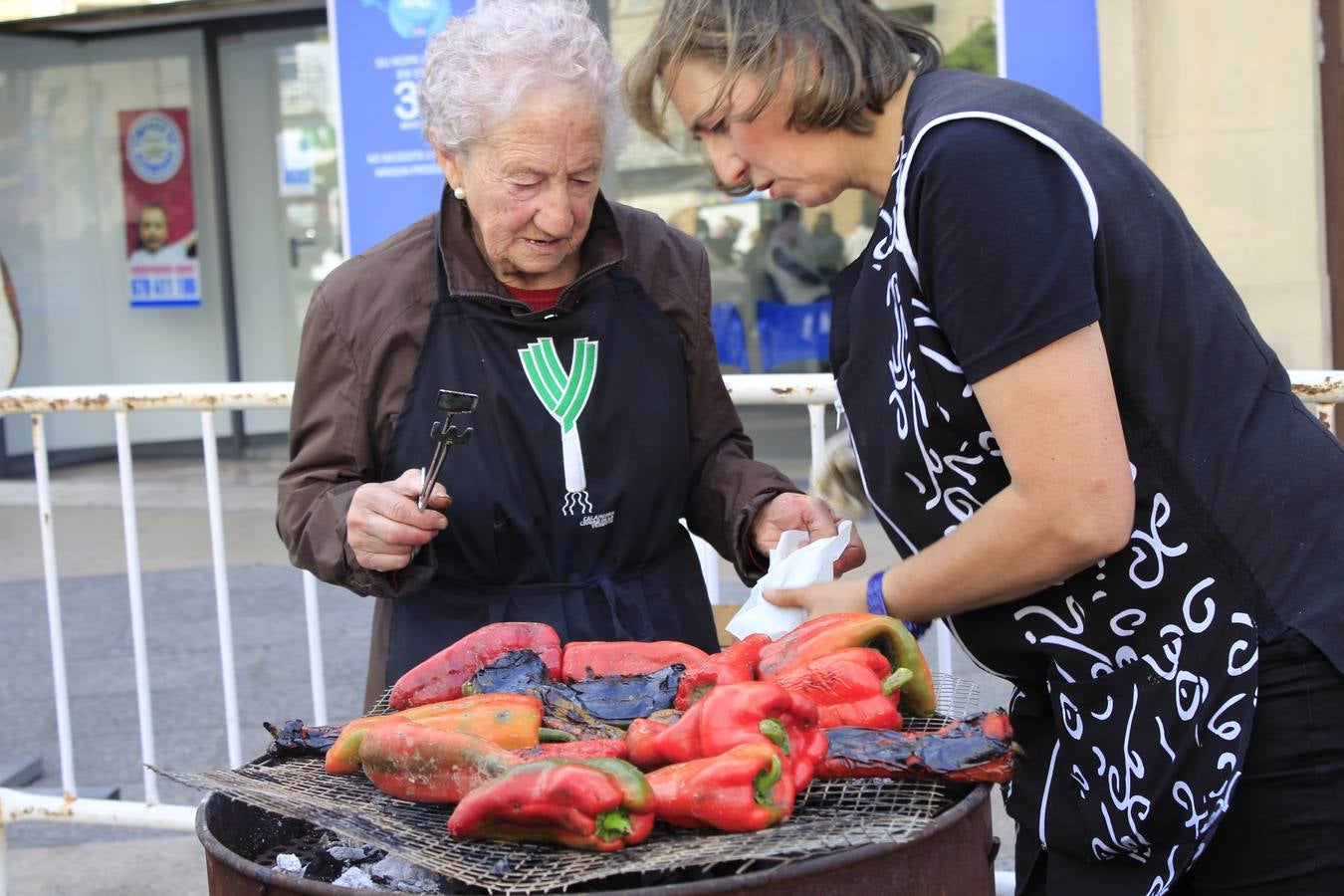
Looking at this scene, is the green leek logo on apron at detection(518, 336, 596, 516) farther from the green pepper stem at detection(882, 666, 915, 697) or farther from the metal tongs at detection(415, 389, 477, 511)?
the green pepper stem at detection(882, 666, 915, 697)

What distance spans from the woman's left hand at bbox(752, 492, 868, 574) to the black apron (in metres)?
0.21

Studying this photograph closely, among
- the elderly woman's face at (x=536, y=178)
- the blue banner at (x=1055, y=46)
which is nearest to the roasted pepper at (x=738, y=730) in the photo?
the elderly woman's face at (x=536, y=178)

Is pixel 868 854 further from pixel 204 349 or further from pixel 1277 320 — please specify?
pixel 204 349

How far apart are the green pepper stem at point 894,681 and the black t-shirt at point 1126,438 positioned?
0.39 ft

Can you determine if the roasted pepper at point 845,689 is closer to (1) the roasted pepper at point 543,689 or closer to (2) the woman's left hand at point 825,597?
(2) the woman's left hand at point 825,597

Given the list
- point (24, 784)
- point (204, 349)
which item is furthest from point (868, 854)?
point (204, 349)

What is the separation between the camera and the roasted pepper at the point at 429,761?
1.74m

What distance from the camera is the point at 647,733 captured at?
1.78 m

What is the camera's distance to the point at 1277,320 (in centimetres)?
680

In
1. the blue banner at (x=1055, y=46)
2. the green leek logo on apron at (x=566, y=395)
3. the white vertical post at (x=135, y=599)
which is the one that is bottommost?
the white vertical post at (x=135, y=599)

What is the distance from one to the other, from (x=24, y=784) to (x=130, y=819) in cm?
143

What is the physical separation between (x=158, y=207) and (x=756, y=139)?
1039 centimetres

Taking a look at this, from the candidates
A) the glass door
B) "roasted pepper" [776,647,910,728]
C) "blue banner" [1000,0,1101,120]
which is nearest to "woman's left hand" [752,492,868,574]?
"roasted pepper" [776,647,910,728]

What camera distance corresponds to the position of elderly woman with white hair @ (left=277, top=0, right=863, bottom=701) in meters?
2.47
